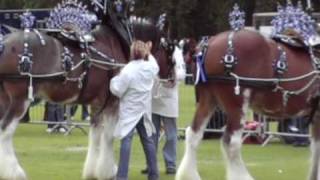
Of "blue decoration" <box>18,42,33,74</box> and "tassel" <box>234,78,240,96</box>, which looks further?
"blue decoration" <box>18,42,33,74</box>

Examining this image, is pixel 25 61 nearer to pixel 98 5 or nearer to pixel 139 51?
pixel 139 51

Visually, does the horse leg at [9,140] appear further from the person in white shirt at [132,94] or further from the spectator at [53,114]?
the spectator at [53,114]

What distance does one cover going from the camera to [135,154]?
567 inches

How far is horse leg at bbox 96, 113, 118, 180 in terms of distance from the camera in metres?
11.1

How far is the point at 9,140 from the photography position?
34.2ft

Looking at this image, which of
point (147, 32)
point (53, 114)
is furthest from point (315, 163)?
point (53, 114)

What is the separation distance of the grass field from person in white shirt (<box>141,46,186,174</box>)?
293mm

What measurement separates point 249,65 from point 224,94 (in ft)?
1.62

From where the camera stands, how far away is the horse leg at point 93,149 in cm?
1125

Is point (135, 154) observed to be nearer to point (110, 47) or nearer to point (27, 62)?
point (110, 47)

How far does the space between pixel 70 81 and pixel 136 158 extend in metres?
3.34

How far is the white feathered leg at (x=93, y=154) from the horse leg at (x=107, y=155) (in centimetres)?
11

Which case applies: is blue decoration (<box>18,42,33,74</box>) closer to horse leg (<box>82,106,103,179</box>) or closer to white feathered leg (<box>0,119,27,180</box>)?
white feathered leg (<box>0,119,27,180</box>)

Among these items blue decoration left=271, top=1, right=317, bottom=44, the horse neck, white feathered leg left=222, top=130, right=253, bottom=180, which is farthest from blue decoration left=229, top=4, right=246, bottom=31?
the horse neck
